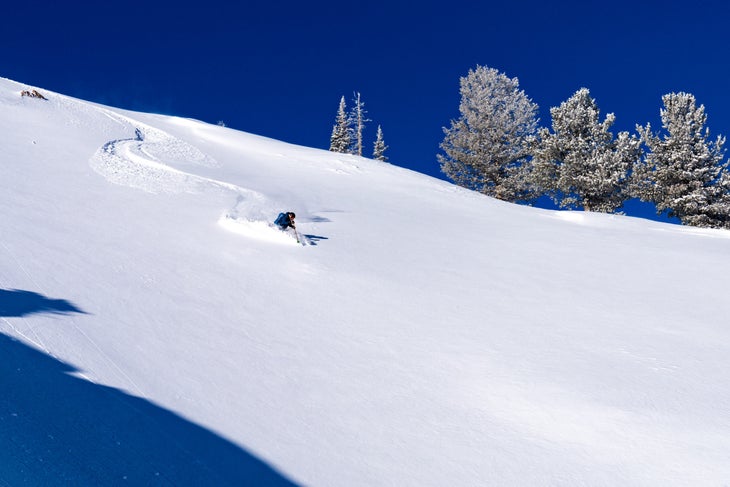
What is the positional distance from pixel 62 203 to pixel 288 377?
769cm

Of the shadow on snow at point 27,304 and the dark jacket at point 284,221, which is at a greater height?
the dark jacket at point 284,221

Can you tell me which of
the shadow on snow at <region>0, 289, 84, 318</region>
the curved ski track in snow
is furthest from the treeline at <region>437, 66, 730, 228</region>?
the shadow on snow at <region>0, 289, 84, 318</region>

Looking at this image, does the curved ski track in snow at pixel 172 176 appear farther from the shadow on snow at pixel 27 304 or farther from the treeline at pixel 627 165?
the treeline at pixel 627 165

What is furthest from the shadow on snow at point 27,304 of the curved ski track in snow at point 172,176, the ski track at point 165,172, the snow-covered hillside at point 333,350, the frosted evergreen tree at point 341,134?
the frosted evergreen tree at point 341,134

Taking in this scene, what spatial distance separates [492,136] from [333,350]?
29.4 metres

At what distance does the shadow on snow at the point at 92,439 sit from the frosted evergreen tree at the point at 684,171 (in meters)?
28.7

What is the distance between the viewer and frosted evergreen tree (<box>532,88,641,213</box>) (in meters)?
26.7

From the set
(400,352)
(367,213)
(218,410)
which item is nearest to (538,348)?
(400,352)

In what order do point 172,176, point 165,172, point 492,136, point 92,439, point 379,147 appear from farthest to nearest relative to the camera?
point 379,147
point 492,136
point 165,172
point 172,176
point 92,439

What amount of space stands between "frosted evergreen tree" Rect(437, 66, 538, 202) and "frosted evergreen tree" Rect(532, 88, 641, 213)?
10.1 ft

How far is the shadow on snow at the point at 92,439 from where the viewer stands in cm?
289

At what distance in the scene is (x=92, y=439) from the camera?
3.26 metres

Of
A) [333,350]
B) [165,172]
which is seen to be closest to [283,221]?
[333,350]

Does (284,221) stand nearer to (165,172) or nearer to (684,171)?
(165,172)
